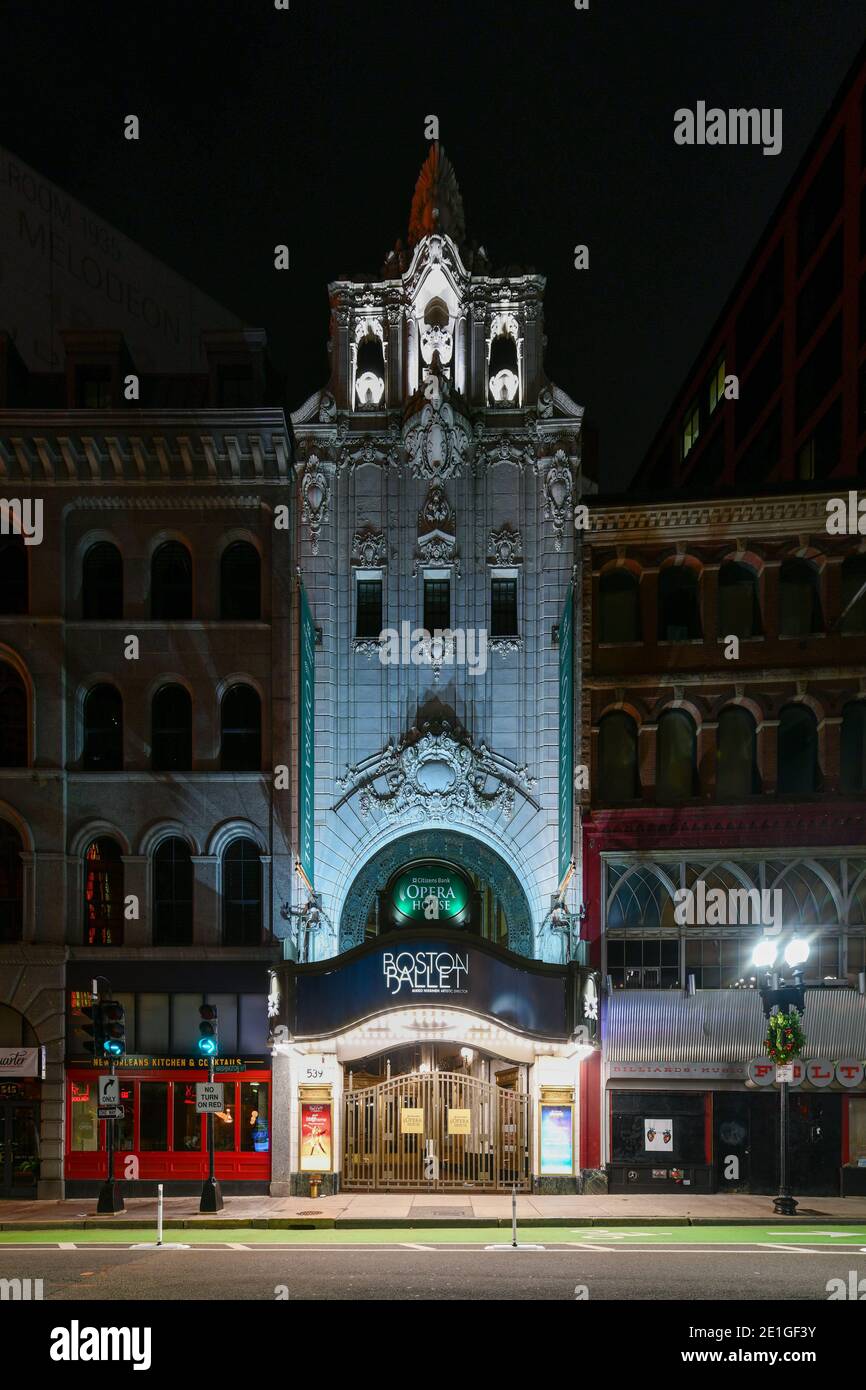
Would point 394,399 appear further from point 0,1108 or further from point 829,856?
point 0,1108

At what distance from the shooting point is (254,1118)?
103 ft

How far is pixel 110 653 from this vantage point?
32.8 m

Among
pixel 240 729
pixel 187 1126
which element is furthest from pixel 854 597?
pixel 187 1126

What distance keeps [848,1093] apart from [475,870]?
1019cm

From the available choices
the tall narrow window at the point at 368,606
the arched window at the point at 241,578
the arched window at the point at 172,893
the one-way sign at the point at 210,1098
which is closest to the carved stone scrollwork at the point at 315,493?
the tall narrow window at the point at 368,606

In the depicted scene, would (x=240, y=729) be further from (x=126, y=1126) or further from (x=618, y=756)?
(x=126, y=1126)

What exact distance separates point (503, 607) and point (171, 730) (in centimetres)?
904

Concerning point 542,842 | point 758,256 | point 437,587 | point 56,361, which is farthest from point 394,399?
point 758,256

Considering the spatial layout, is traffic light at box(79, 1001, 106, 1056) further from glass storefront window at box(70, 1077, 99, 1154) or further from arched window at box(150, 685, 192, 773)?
arched window at box(150, 685, 192, 773)

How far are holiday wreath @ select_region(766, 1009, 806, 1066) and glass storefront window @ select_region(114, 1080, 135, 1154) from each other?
15156mm

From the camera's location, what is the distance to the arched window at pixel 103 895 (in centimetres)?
3238

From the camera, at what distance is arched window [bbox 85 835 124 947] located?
32.4 metres

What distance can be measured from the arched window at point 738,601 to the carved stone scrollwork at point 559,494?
431cm

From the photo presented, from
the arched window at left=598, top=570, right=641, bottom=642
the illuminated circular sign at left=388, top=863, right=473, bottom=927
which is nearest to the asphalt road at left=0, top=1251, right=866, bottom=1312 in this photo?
the illuminated circular sign at left=388, top=863, right=473, bottom=927
